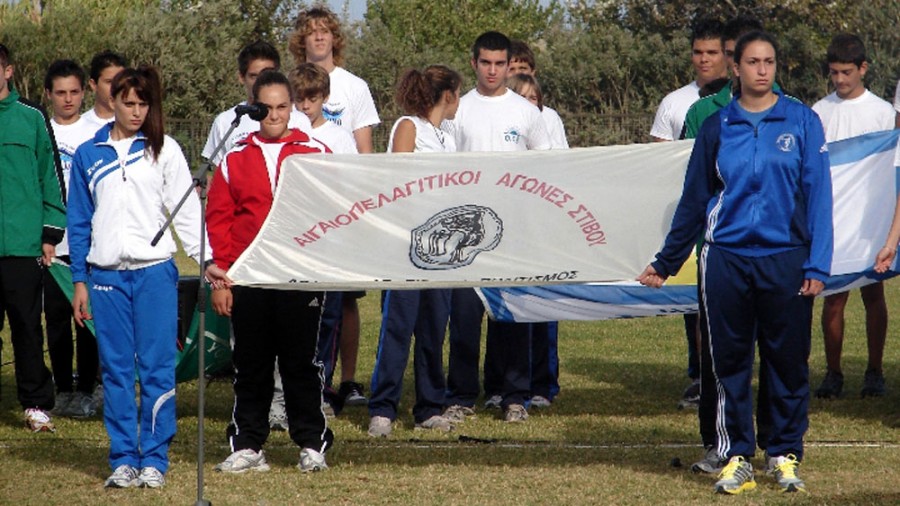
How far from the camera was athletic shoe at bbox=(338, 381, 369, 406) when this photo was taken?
993cm

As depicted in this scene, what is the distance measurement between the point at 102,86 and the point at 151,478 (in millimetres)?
3262

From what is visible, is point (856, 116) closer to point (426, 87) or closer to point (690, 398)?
point (690, 398)

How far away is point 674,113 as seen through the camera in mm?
10023

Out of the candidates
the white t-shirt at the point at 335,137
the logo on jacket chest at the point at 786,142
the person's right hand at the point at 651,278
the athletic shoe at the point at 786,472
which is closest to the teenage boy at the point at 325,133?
the white t-shirt at the point at 335,137

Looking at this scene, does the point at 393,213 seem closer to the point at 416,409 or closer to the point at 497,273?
the point at 497,273

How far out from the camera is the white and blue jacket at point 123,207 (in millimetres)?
7324

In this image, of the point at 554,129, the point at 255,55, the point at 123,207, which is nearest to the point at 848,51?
the point at 554,129

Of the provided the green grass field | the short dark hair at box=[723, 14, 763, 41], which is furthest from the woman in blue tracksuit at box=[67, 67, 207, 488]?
the short dark hair at box=[723, 14, 763, 41]

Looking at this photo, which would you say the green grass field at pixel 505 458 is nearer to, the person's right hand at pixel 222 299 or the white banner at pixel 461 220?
the person's right hand at pixel 222 299

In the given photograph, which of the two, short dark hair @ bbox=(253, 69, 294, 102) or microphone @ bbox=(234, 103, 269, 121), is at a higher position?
short dark hair @ bbox=(253, 69, 294, 102)

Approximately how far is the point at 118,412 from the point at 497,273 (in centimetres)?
200

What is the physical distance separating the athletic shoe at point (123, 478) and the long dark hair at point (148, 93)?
152cm

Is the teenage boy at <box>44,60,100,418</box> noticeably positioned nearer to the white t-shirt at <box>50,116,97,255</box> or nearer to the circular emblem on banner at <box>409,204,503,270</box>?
the white t-shirt at <box>50,116,97,255</box>

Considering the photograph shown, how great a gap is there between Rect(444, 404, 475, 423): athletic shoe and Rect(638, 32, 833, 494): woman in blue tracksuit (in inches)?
93.0
